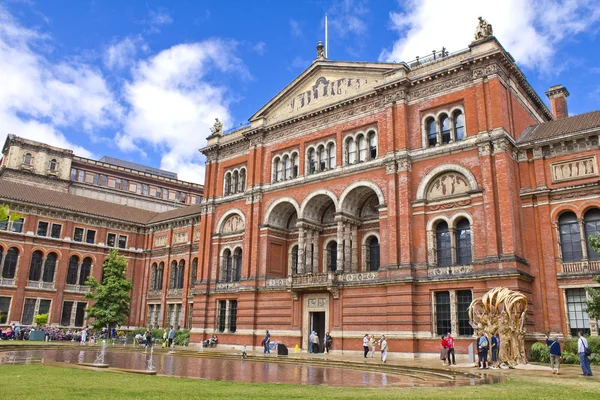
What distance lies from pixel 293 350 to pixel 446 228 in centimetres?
1413

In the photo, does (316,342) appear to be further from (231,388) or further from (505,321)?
(231,388)

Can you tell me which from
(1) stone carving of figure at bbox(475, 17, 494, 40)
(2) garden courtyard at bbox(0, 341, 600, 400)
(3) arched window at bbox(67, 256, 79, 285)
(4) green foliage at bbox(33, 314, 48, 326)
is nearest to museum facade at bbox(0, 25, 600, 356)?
(3) arched window at bbox(67, 256, 79, 285)

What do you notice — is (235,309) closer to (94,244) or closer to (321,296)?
(321,296)

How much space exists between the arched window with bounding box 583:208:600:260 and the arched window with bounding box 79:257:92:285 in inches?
1981

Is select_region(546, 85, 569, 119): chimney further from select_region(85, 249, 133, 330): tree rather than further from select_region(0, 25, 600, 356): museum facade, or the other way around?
select_region(85, 249, 133, 330): tree

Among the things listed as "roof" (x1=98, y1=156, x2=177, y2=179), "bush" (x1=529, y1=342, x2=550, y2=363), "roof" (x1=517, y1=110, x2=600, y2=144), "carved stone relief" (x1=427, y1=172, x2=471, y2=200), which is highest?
"roof" (x1=98, y1=156, x2=177, y2=179)

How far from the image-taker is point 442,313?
31688 mm

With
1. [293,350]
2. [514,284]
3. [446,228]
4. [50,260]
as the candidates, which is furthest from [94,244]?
[514,284]

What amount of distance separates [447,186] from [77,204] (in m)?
44.2

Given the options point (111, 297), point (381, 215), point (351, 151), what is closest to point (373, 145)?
point (351, 151)

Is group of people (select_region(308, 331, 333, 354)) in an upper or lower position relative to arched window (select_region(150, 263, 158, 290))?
lower

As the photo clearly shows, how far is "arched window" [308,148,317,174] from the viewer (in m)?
41.7

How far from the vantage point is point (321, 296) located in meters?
37.5

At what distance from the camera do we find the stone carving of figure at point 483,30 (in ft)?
110
